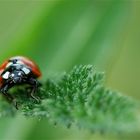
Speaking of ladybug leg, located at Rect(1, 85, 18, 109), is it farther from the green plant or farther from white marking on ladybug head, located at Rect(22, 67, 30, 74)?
the green plant

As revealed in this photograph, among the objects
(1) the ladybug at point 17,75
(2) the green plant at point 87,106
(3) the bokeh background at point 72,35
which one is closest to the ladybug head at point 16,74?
(1) the ladybug at point 17,75

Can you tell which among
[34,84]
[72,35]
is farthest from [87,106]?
[72,35]

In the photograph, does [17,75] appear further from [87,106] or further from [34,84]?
[87,106]

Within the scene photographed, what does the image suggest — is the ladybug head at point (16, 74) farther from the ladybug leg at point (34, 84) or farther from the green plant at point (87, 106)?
the green plant at point (87, 106)

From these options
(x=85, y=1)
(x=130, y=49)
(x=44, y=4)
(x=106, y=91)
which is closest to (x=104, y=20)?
(x=85, y=1)

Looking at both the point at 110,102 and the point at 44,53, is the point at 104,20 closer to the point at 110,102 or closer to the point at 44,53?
the point at 44,53

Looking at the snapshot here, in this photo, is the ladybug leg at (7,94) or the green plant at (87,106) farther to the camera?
the ladybug leg at (7,94)
